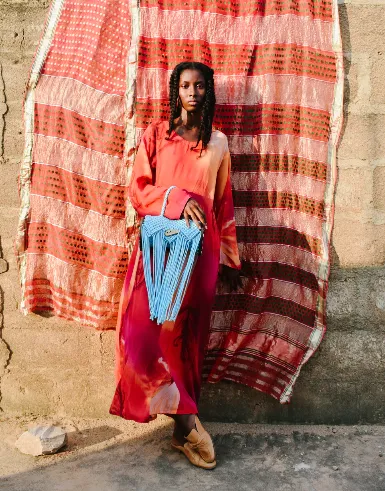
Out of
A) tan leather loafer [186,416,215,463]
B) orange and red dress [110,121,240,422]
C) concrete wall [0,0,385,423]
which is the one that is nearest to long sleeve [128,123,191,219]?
orange and red dress [110,121,240,422]

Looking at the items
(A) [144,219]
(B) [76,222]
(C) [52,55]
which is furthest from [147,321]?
(C) [52,55]

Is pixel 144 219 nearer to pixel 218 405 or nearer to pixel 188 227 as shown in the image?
pixel 188 227

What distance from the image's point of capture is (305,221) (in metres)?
3.38

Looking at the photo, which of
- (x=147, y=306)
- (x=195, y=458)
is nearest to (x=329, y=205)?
(x=147, y=306)

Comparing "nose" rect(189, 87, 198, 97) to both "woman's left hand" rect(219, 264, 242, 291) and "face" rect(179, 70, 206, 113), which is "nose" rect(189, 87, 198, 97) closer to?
"face" rect(179, 70, 206, 113)

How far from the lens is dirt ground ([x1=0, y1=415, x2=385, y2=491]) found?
2.98 meters

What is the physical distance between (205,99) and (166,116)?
34cm

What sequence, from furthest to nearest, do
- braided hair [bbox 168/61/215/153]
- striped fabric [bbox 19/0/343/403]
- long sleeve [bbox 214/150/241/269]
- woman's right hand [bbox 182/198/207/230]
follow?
striped fabric [bbox 19/0/343/403] → long sleeve [bbox 214/150/241/269] → braided hair [bbox 168/61/215/153] → woman's right hand [bbox 182/198/207/230]

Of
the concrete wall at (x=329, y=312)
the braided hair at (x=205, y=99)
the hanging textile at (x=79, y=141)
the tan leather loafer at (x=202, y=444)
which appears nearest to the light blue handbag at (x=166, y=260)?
the braided hair at (x=205, y=99)

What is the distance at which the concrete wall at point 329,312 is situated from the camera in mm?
3361

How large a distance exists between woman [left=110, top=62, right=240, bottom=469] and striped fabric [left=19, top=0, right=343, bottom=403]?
262mm

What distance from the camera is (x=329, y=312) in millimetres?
3482

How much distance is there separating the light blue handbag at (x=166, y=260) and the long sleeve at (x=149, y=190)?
0.03 metres

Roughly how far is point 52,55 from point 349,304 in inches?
82.6
